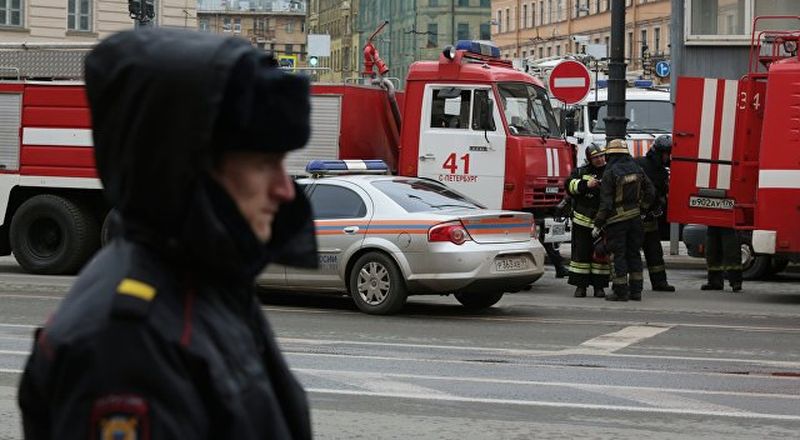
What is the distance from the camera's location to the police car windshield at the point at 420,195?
1482 cm

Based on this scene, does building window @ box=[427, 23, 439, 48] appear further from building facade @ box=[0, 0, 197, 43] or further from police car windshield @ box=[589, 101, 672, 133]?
police car windshield @ box=[589, 101, 672, 133]

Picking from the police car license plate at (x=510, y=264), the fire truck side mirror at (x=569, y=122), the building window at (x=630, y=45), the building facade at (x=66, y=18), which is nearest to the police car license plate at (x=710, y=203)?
the fire truck side mirror at (x=569, y=122)

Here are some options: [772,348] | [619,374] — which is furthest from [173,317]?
[772,348]

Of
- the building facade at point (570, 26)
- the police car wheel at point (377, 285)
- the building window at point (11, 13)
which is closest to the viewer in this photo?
the police car wheel at point (377, 285)

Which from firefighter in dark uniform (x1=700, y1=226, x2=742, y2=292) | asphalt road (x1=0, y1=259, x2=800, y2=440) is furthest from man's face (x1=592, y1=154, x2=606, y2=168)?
firefighter in dark uniform (x1=700, y1=226, x2=742, y2=292)

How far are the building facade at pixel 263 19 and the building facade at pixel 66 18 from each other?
446 ft

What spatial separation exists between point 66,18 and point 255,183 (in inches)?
2166

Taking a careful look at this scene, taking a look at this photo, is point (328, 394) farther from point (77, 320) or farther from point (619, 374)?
point (77, 320)

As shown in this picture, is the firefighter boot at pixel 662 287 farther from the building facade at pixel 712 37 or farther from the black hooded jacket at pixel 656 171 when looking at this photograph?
the building facade at pixel 712 37

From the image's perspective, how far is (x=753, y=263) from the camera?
20.0 metres

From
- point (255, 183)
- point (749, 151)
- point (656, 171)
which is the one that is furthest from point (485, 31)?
point (255, 183)

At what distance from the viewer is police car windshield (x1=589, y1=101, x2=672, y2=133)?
2561cm

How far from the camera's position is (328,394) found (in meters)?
9.46

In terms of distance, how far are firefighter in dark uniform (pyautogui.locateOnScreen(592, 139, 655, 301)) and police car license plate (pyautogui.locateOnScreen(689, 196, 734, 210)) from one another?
144 cm
